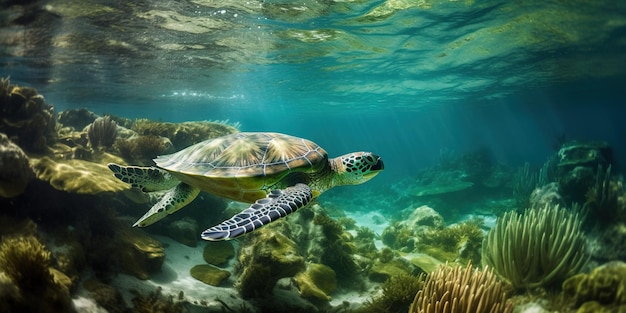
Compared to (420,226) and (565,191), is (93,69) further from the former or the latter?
(565,191)

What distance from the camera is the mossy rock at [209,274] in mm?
5812

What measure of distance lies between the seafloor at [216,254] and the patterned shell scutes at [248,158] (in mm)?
1618

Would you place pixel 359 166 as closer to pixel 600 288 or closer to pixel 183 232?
pixel 600 288

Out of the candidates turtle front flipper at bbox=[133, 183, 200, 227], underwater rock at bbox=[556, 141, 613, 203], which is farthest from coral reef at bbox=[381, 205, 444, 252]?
turtle front flipper at bbox=[133, 183, 200, 227]

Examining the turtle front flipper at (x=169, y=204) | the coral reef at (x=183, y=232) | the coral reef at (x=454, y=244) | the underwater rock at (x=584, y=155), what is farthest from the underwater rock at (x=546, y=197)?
the turtle front flipper at (x=169, y=204)

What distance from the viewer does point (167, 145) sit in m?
8.55

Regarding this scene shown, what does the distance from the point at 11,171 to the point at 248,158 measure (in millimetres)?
3948

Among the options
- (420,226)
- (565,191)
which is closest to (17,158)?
(420,226)

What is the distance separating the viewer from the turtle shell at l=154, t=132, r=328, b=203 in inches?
189

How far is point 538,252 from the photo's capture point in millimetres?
4957

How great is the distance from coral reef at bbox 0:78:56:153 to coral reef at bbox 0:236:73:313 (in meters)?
4.44

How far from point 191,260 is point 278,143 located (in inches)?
130

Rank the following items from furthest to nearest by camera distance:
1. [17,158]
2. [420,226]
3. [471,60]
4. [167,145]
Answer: [471,60], [420,226], [167,145], [17,158]

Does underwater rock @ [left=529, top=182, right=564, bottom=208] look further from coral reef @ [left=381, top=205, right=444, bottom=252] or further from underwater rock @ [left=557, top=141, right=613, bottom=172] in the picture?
coral reef @ [left=381, top=205, right=444, bottom=252]
